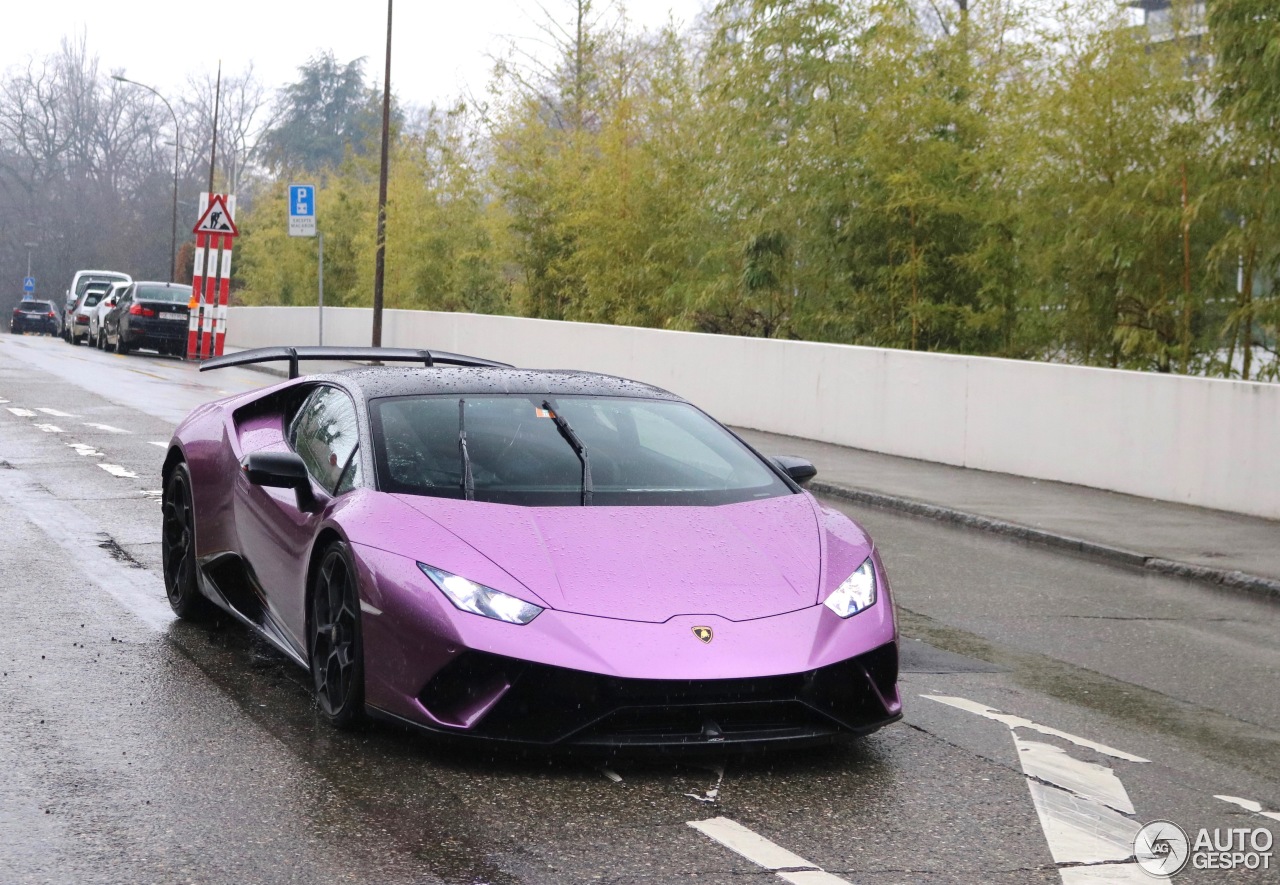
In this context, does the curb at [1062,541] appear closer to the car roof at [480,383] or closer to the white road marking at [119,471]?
the car roof at [480,383]

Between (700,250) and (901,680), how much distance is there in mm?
19577

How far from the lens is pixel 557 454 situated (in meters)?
6.16

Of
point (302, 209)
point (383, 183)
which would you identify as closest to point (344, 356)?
point (302, 209)

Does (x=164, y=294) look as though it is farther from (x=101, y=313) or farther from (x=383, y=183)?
(x=383, y=183)

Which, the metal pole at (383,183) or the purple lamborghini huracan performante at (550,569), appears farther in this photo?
the metal pole at (383,183)

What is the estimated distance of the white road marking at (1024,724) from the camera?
5805 millimetres

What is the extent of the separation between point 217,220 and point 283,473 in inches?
1150

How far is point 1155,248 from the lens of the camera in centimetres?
1625

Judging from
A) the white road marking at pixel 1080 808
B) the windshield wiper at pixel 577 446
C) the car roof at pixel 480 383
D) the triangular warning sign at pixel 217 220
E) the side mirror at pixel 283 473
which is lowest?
the white road marking at pixel 1080 808

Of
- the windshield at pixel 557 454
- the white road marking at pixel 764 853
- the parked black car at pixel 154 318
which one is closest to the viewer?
the white road marking at pixel 764 853

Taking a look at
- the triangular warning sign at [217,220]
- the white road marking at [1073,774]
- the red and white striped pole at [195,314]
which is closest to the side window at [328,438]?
the white road marking at [1073,774]

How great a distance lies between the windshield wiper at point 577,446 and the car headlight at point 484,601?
0.76m

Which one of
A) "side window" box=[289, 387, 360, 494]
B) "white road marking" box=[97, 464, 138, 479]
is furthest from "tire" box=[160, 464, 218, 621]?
"white road marking" box=[97, 464, 138, 479]

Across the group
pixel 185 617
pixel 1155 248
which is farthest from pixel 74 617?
pixel 1155 248
